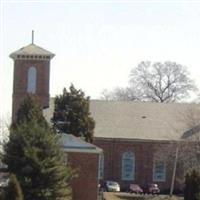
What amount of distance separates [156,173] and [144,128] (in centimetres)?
454

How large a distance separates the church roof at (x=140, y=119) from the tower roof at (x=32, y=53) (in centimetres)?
604

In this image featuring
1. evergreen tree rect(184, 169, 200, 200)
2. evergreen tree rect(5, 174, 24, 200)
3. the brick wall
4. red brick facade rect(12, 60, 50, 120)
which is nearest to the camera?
evergreen tree rect(5, 174, 24, 200)

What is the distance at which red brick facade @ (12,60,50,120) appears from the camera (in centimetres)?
8412

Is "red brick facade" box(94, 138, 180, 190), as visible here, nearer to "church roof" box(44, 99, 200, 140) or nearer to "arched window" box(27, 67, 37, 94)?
"church roof" box(44, 99, 200, 140)

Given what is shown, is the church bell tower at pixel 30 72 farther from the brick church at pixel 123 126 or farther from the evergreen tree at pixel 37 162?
the evergreen tree at pixel 37 162

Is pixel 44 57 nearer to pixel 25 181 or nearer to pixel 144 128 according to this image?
pixel 144 128

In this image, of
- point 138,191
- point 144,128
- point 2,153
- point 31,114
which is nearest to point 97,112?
point 144,128

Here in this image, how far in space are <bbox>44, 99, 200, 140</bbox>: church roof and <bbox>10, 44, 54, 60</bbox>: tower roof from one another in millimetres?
6037

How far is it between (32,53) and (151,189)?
1677 centimetres

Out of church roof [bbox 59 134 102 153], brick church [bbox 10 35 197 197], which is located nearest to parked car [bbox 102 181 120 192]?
brick church [bbox 10 35 197 197]

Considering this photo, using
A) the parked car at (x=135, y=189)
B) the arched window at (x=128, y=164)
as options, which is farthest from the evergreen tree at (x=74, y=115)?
the arched window at (x=128, y=164)

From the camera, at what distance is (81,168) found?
63.3 meters

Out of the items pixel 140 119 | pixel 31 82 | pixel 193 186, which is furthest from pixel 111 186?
pixel 193 186

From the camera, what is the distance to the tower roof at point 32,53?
274 feet
